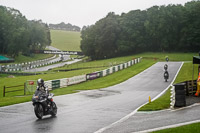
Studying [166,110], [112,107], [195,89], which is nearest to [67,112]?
[112,107]

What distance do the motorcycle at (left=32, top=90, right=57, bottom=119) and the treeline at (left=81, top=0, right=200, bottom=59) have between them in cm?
8802

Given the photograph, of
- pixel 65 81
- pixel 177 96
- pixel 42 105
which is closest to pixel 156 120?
pixel 177 96

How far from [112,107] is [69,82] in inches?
736

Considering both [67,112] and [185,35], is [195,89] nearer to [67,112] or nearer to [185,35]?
[67,112]

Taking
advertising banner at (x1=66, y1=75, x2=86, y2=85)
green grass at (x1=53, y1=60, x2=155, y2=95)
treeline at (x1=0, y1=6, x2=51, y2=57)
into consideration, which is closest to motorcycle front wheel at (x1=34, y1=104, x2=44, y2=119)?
green grass at (x1=53, y1=60, x2=155, y2=95)

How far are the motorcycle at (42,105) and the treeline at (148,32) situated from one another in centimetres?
8802

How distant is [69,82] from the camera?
1448 inches

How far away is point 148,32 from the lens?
105 m

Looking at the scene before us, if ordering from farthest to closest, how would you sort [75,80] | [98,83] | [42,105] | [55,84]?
[98,83]
[75,80]
[55,84]
[42,105]

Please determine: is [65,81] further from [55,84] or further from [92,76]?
[92,76]

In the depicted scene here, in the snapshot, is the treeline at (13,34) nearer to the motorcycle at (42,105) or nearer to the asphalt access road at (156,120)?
the motorcycle at (42,105)

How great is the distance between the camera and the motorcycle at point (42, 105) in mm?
14203

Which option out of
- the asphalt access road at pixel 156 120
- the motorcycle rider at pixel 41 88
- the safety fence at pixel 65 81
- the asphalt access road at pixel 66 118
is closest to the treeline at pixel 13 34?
the safety fence at pixel 65 81

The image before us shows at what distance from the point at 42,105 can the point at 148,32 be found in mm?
93735
